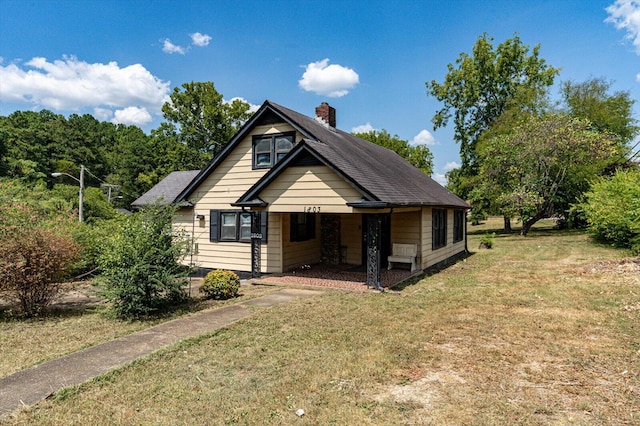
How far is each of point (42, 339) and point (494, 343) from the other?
7.92 metres

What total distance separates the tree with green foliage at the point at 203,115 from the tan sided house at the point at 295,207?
99.2 feet

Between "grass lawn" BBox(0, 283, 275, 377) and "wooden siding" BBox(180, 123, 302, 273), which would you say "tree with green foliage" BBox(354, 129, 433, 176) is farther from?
"grass lawn" BBox(0, 283, 275, 377)

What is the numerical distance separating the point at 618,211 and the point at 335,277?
561 inches

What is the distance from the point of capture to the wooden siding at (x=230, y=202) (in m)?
12.9

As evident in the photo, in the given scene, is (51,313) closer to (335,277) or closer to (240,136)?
(335,277)

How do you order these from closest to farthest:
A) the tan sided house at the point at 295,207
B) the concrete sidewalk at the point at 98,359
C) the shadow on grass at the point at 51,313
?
the concrete sidewalk at the point at 98,359
the shadow on grass at the point at 51,313
the tan sided house at the point at 295,207

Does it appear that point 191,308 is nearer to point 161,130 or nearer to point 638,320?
point 638,320

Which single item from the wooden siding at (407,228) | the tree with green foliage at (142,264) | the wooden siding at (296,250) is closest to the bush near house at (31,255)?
the tree with green foliage at (142,264)

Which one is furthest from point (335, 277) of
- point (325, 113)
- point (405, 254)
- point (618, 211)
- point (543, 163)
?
point (543, 163)

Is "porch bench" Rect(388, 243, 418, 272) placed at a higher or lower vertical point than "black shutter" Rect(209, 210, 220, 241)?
lower

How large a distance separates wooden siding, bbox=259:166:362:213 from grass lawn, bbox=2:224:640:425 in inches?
113

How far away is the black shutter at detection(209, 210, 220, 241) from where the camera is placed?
13.8 metres

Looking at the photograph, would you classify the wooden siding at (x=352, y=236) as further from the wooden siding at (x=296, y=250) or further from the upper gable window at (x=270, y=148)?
the upper gable window at (x=270, y=148)

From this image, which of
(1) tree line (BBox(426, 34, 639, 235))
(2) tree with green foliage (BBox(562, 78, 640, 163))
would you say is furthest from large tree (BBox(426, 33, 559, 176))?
(2) tree with green foliage (BBox(562, 78, 640, 163))
